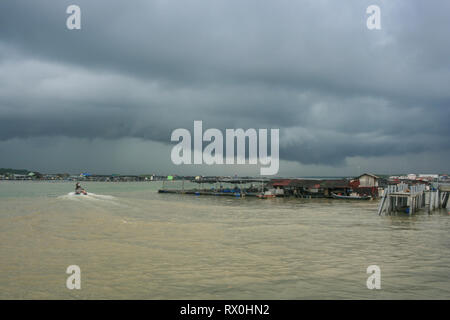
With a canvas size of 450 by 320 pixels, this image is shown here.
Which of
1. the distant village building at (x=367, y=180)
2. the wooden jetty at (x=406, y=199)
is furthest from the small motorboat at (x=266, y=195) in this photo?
the wooden jetty at (x=406, y=199)

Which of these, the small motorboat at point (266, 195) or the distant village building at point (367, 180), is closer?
the distant village building at point (367, 180)

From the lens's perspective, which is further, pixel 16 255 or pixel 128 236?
pixel 128 236

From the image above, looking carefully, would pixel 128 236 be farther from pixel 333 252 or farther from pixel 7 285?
pixel 333 252

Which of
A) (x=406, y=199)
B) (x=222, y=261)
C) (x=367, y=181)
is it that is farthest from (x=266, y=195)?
(x=222, y=261)

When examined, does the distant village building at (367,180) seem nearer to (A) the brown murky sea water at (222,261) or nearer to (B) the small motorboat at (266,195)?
(B) the small motorboat at (266,195)
